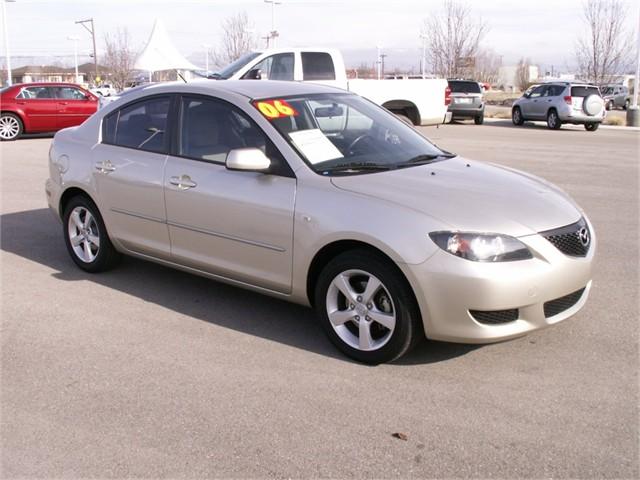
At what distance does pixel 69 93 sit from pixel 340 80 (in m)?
9.11

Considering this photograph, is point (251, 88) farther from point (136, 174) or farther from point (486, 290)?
point (486, 290)

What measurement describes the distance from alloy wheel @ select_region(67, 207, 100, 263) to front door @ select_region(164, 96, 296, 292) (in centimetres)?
119

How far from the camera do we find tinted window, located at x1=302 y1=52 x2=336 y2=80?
51.3 feet

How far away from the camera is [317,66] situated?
15.7 meters

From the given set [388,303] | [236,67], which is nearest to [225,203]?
[388,303]

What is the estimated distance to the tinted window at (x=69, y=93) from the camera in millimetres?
20156

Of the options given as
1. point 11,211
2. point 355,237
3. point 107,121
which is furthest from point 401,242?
point 11,211

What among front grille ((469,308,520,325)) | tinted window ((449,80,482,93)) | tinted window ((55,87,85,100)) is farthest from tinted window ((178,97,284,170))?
tinted window ((449,80,482,93))

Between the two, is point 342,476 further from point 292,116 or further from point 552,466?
point 292,116

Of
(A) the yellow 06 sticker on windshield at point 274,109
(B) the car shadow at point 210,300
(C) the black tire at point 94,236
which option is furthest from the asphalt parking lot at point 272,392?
(A) the yellow 06 sticker on windshield at point 274,109

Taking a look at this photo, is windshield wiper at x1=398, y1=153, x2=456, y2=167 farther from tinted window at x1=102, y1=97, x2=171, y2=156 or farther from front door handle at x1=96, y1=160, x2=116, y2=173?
front door handle at x1=96, y1=160, x2=116, y2=173

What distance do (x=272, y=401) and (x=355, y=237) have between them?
1072mm

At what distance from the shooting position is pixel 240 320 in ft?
16.8

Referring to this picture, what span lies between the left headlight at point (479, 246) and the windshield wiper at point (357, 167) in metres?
0.93
